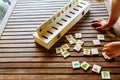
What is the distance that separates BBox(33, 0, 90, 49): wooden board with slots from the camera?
1053mm

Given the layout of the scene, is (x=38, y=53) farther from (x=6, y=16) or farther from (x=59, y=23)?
(x=6, y=16)

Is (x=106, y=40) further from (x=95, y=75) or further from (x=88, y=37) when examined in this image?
(x=95, y=75)

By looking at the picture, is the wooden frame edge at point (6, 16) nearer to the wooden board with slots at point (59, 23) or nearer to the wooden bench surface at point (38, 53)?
the wooden bench surface at point (38, 53)

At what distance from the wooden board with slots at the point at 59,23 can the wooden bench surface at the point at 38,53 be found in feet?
0.11

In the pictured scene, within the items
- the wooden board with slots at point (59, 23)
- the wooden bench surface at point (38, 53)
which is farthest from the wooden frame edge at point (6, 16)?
the wooden board with slots at point (59, 23)

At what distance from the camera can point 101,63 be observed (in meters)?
0.96

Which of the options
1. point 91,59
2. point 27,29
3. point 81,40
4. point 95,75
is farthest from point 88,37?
point 27,29

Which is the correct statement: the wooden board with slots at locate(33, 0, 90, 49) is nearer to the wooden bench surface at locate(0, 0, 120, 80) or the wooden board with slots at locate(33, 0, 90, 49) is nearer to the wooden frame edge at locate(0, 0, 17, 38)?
the wooden bench surface at locate(0, 0, 120, 80)

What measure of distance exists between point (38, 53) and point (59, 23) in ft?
0.78

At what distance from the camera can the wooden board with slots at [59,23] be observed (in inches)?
41.4

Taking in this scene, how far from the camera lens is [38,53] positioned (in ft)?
3.40

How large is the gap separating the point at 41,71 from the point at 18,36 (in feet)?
1.05

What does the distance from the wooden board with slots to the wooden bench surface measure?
1.3 inches

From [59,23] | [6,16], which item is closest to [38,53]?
[59,23]
